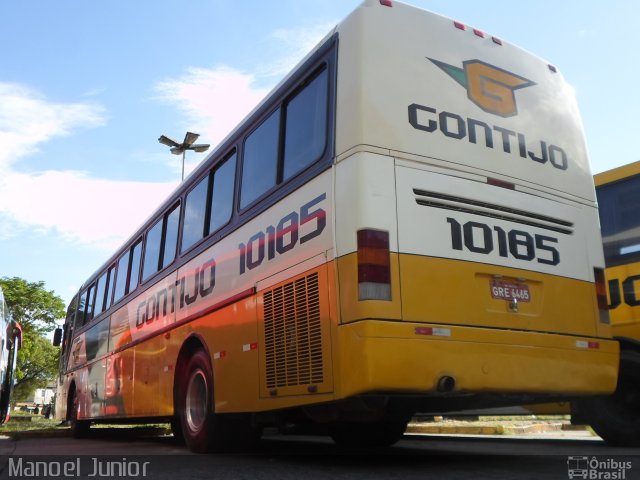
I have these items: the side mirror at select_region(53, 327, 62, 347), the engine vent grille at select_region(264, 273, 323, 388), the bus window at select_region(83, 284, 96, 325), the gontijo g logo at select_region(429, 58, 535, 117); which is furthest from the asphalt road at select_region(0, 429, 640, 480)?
the side mirror at select_region(53, 327, 62, 347)

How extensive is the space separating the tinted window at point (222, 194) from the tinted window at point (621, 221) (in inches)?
161

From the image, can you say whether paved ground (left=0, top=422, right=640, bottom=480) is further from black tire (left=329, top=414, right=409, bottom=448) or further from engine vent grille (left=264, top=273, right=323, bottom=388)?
engine vent grille (left=264, top=273, right=323, bottom=388)

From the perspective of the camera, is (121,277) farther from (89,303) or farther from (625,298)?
(625,298)

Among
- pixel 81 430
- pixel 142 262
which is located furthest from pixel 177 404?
pixel 81 430

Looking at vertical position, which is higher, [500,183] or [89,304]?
[89,304]

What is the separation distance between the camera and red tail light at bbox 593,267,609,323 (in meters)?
5.30

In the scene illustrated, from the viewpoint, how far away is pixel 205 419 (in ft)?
20.5

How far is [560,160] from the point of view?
218 inches

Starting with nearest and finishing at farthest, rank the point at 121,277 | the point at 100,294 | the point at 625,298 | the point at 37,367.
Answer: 1. the point at 625,298
2. the point at 121,277
3. the point at 100,294
4. the point at 37,367

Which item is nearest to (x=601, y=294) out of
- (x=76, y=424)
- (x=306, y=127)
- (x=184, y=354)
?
(x=306, y=127)

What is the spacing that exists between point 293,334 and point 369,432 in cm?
261

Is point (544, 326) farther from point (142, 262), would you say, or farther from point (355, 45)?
point (142, 262)

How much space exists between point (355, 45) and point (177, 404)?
4456 millimetres

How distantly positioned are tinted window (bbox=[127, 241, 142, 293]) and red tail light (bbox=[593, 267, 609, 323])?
6.66 m
